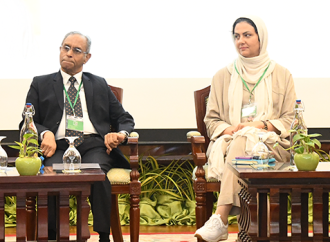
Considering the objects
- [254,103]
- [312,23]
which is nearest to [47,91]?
[254,103]

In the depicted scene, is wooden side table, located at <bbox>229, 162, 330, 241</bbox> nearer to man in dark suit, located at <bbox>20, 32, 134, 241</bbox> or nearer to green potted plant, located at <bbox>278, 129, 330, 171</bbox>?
green potted plant, located at <bbox>278, 129, 330, 171</bbox>

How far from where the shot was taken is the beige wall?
416 centimetres

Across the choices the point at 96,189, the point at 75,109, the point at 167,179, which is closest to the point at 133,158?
the point at 96,189

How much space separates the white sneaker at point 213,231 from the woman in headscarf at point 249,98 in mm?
360

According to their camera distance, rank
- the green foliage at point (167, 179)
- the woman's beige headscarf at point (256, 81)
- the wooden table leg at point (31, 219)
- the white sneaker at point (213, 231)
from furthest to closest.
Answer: the green foliage at point (167, 179) < the woman's beige headscarf at point (256, 81) < the wooden table leg at point (31, 219) < the white sneaker at point (213, 231)

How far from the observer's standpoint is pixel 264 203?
2418 mm

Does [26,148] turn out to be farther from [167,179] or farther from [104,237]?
[167,179]

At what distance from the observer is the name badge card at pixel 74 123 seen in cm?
305

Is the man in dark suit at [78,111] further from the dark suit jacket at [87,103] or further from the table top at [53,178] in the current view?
the table top at [53,178]

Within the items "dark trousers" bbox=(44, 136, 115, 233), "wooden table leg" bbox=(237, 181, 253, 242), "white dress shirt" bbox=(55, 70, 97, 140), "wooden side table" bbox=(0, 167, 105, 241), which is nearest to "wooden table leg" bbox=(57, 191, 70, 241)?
"wooden side table" bbox=(0, 167, 105, 241)

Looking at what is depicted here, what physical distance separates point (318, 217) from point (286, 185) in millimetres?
220

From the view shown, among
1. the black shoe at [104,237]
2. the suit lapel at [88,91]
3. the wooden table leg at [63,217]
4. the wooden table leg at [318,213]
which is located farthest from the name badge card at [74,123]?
the wooden table leg at [318,213]

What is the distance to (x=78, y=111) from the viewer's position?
3.15 m

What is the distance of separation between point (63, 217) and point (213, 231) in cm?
80
